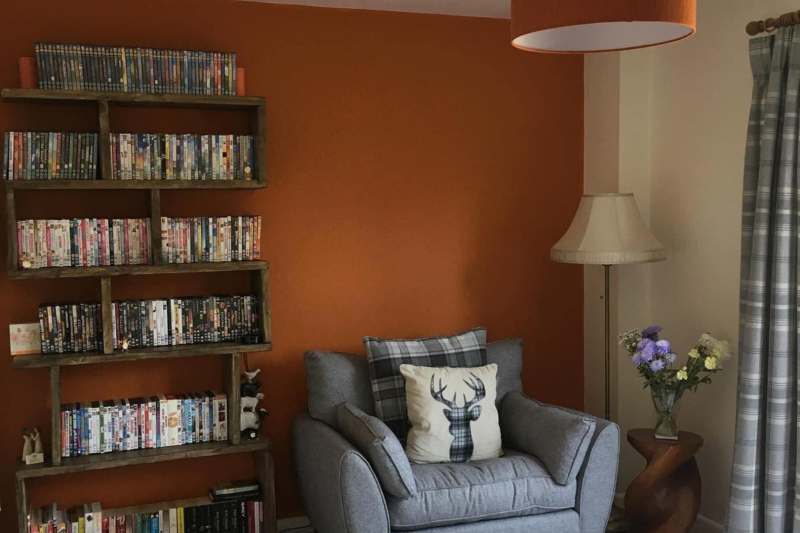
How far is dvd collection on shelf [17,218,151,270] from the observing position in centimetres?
338

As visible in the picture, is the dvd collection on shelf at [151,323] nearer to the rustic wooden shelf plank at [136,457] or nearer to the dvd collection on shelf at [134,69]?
the rustic wooden shelf plank at [136,457]

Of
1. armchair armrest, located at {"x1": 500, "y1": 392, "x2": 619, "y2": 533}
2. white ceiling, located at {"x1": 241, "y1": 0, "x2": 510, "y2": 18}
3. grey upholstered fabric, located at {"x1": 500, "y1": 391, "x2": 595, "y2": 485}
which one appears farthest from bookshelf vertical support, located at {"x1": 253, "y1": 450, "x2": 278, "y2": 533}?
white ceiling, located at {"x1": 241, "y1": 0, "x2": 510, "y2": 18}

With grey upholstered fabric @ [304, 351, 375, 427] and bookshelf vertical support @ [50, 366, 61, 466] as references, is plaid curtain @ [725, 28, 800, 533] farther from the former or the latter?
bookshelf vertical support @ [50, 366, 61, 466]

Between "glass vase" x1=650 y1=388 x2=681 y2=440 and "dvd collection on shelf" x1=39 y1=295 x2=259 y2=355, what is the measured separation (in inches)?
69.4

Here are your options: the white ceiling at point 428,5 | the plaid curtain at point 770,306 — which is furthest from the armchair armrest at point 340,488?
the white ceiling at point 428,5

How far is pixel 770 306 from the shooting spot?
3.25 m

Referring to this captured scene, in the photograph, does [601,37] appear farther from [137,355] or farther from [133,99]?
[137,355]

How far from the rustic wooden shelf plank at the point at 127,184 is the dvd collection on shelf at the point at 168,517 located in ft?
4.41

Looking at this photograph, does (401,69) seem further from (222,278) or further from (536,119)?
(222,278)

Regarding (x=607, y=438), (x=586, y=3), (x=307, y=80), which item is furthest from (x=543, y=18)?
(x=307, y=80)

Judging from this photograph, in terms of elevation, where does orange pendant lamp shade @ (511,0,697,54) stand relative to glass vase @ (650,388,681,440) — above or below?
above

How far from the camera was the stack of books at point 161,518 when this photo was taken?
11.6 ft

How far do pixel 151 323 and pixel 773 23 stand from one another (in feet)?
9.01

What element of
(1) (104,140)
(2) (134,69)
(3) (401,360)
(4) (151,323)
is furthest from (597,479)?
(2) (134,69)
